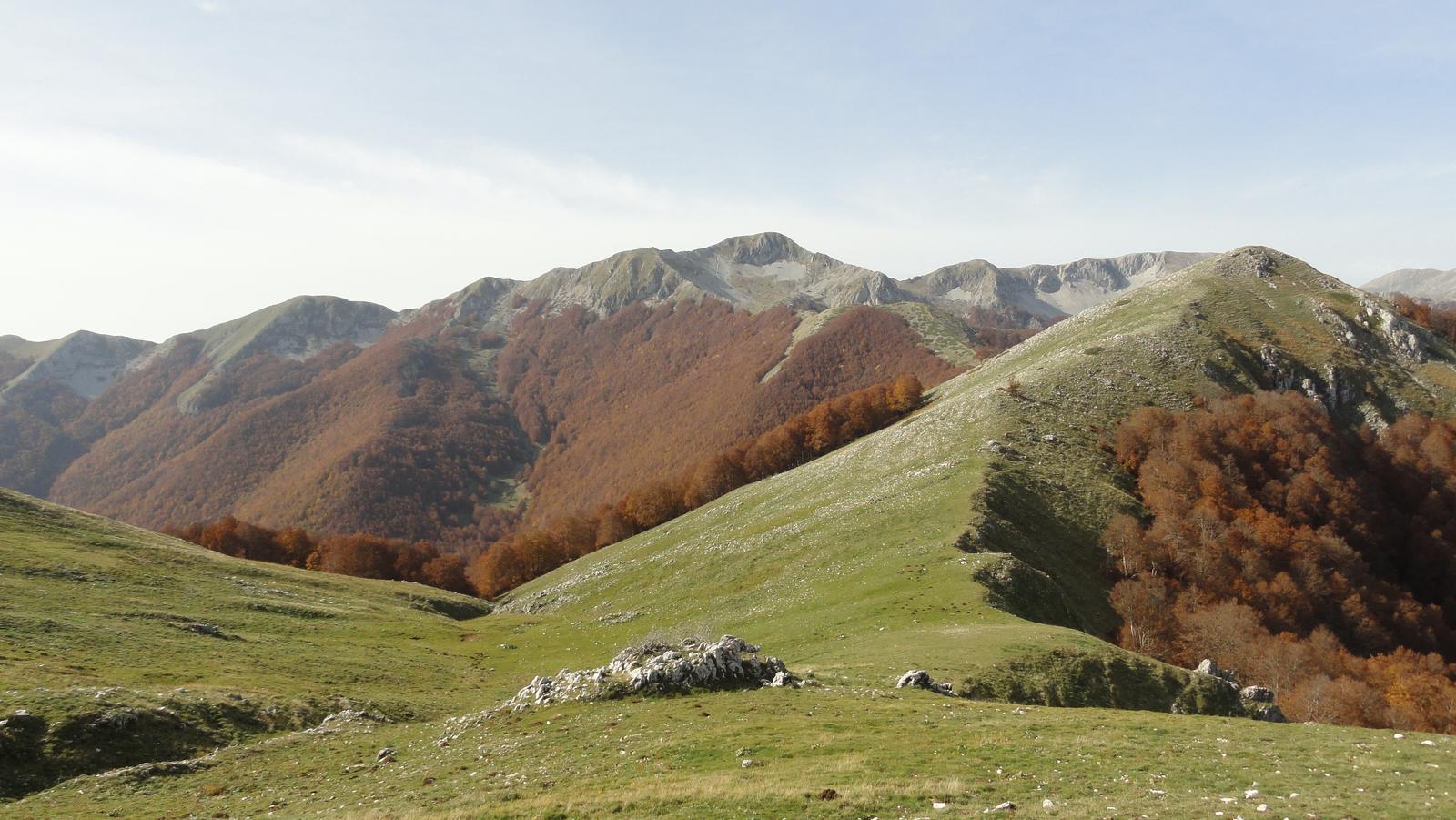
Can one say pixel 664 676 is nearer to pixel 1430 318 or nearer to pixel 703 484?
pixel 703 484

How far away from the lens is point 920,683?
1342 inches

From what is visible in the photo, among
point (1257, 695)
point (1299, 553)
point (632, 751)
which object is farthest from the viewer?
point (1299, 553)

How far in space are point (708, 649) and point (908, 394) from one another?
119 meters

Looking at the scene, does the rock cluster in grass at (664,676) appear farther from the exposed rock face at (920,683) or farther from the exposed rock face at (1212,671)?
the exposed rock face at (1212,671)

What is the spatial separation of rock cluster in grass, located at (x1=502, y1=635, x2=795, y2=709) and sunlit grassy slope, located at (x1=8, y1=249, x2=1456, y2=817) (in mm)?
1535

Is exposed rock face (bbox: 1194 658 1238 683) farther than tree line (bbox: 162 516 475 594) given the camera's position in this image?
No

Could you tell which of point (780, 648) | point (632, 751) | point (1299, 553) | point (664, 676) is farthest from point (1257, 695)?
point (1299, 553)

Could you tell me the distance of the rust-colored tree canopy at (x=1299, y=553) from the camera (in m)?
54.7

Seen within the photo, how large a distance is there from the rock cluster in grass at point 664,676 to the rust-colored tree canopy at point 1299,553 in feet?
129

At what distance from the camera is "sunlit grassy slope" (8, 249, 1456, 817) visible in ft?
67.5

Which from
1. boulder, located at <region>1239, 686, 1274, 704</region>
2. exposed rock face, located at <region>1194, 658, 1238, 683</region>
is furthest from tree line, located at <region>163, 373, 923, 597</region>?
boulder, located at <region>1239, 686, 1274, 704</region>

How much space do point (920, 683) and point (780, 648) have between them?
55.6ft

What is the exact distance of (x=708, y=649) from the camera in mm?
34156

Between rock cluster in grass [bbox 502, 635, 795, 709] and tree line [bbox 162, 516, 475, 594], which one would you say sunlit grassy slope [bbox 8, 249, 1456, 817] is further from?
tree line [bbox 162, 516, 475, 594]
